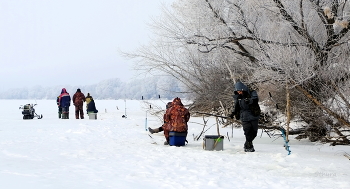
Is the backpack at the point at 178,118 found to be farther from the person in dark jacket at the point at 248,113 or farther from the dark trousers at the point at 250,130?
the dark trousers at the point at 250,130

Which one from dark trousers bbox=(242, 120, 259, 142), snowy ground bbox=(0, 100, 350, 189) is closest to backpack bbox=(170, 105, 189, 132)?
snowy ground bbox=(0, 100, 350, 189)

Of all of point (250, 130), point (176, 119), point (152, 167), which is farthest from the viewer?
point (176, 119)

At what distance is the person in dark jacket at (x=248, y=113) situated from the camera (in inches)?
333

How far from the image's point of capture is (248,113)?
851cm

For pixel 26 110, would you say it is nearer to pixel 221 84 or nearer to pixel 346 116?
pixel 221 84

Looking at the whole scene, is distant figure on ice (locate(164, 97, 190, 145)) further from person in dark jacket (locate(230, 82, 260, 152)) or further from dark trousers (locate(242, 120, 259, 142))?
dark trousers (locate(242, 120, 259, 142))

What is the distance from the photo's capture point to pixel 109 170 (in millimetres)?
5863

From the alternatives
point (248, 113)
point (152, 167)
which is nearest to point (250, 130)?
point (248, 113)

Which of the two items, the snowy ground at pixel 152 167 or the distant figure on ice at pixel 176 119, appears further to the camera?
the distant figure on ice at pixel 176 119

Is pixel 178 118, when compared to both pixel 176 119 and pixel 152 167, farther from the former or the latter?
pixel 152 167

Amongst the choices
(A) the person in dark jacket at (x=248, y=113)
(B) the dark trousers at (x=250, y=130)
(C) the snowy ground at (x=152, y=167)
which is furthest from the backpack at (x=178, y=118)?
(B) the dark trousers at (x=250, y=130)

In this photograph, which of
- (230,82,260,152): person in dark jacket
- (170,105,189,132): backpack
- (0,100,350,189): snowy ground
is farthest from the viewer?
(170,105,189,132): backpack

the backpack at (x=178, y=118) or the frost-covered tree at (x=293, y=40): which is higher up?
the frost-covered tree at (x=293, y=40)

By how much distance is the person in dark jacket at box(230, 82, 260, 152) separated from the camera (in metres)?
8.47
